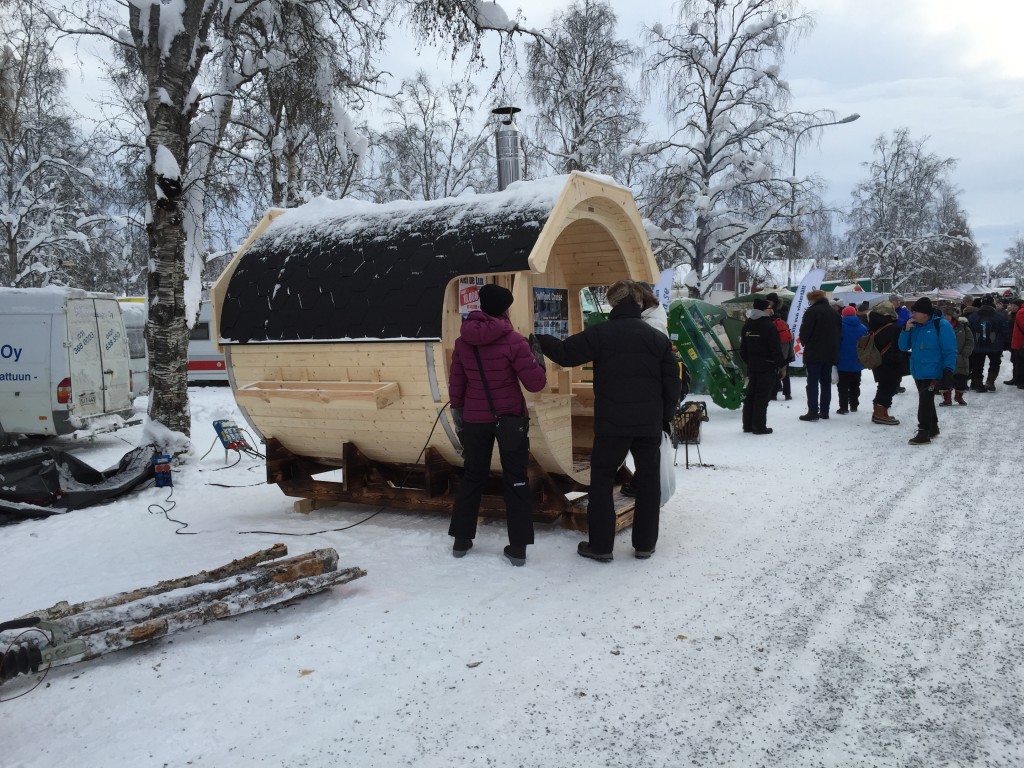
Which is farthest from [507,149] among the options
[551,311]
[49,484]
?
[49,484]

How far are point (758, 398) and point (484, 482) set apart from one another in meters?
6.10

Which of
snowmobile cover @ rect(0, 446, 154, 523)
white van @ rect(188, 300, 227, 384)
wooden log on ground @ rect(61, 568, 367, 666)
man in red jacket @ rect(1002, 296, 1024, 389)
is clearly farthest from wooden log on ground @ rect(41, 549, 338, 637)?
white van @ rect(188, 300, 227, 384)

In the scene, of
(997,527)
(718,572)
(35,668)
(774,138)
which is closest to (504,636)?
(718,572)

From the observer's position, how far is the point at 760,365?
1014cm

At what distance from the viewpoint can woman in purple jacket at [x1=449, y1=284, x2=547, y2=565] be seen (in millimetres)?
5023

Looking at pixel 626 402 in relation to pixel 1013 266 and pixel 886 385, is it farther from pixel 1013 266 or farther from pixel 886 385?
pixel 1013 266

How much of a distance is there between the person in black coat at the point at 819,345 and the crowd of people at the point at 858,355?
0.6 inches

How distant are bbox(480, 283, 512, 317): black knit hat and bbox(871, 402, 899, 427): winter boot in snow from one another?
7764mm

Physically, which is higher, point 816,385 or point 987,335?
point 987,335

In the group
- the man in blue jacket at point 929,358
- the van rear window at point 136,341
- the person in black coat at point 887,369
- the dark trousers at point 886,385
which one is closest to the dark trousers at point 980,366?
the person in black coat at point 887,369

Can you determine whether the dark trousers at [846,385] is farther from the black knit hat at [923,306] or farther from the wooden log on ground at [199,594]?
the wooden log on ground at [199,594]

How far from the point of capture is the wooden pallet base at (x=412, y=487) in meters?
5.81

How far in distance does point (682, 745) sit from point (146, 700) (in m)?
2.50

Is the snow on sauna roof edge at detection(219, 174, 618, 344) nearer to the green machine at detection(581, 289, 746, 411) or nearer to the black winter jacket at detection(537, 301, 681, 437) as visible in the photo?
the black winter jacket at detection(537, 301, 681, 437)
